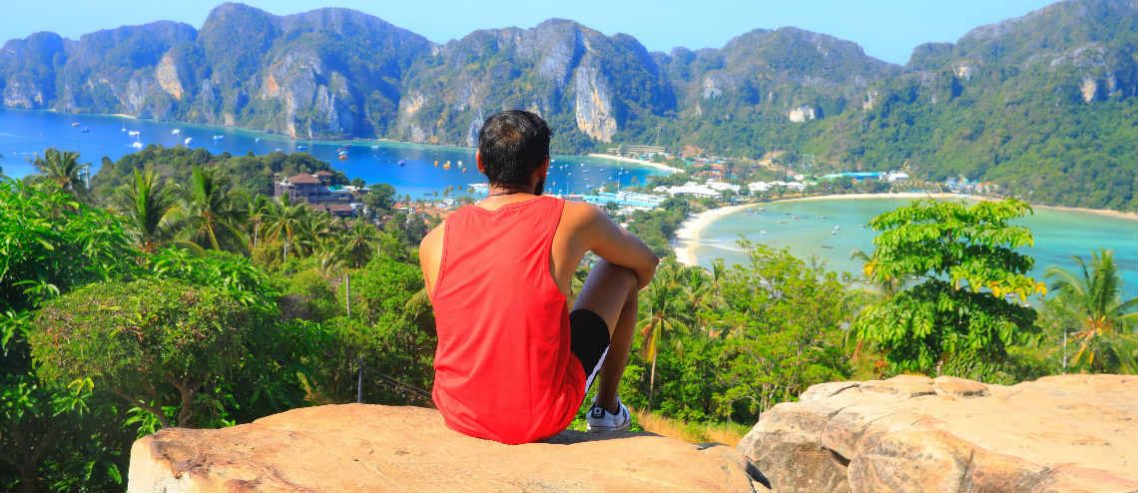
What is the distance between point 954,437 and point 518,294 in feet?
12.1

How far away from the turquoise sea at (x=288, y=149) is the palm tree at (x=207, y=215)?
175 ft

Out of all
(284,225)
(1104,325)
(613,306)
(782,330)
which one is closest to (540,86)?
(284,225)

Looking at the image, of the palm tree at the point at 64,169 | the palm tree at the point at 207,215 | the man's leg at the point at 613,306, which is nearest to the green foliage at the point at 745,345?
the palm tree at the point at 207,215

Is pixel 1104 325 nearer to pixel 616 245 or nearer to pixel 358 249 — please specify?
pixel 616 245

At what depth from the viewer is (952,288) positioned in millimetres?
9211

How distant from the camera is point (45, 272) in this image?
210 inches

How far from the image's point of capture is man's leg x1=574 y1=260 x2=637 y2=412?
230cm

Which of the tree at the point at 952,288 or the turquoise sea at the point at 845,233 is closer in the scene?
the tree at the point at 952,288

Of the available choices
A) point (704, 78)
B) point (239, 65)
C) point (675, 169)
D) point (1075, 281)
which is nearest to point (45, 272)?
point (1075, 281)

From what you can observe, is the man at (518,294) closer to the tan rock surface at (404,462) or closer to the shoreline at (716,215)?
the tan rock surface at (404,462)

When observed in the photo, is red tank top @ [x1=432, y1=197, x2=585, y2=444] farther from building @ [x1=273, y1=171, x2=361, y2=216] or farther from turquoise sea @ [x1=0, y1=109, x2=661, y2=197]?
turquoise sea @ [x1=0, y1=109, x2=661, y2=197]

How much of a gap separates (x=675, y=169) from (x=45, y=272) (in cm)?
11693

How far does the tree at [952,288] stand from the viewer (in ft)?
28.0

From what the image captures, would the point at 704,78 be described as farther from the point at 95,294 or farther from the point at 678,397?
the point at 95,294
